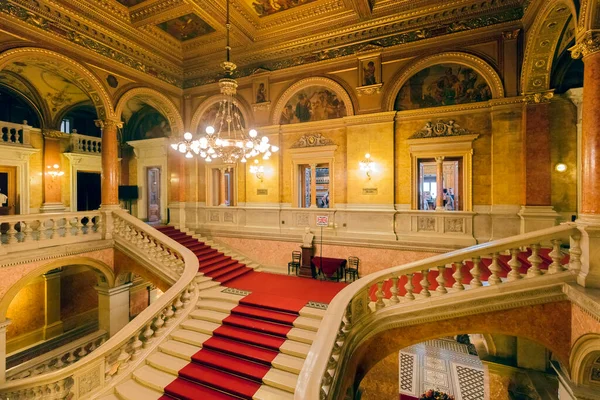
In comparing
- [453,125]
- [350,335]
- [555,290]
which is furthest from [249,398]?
[453,125]

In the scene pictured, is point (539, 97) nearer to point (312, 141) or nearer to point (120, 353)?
point (312, 141)

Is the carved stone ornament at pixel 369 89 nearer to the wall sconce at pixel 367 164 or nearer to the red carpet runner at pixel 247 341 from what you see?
the wall sconce at pixel 367 164

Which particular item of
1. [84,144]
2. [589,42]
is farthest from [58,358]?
[589,42]

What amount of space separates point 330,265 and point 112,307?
22.6ft

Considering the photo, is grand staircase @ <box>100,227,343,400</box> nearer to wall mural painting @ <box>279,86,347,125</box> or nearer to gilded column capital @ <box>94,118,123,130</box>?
wall mural painting @ <box>279,86,347,125</box>

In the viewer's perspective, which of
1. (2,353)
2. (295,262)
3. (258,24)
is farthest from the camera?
(295,262)

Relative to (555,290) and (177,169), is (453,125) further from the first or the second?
(177,169)

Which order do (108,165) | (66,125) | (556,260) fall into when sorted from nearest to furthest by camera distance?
(556,260)
(108,165)
(66,125)

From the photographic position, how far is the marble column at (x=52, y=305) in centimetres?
999

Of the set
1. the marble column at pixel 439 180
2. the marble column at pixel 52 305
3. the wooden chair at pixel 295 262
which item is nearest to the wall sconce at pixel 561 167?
the marble column at pixel 439 180

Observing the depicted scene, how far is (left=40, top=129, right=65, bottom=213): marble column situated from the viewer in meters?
10.5

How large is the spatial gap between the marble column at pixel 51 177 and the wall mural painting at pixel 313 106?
28.8 ft

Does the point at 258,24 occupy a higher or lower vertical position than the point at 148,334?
higher

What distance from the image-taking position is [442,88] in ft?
25.5
